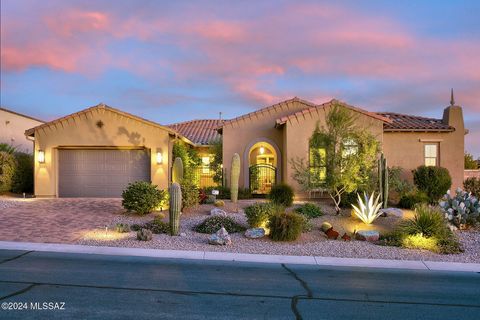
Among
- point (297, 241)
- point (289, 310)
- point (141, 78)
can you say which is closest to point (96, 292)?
point (289, 310)

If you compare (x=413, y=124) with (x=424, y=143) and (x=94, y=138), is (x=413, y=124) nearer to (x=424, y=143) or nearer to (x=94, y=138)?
(x=424, y=143)

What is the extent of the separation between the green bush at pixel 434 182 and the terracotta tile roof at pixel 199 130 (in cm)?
1234

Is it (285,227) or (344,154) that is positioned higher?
(344,154)

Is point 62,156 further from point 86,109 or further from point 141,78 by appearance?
point 141,78

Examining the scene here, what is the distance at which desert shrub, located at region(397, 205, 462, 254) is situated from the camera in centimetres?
1080

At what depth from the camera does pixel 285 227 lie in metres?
11.2

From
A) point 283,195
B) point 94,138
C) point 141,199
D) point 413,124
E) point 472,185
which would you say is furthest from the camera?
point 413,124

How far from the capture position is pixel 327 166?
15.2 metres

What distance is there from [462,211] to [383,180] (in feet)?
10.3

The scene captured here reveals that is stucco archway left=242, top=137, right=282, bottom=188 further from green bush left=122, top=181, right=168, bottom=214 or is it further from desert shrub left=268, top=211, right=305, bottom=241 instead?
desert shrub left=268, top=211, right=305, bottom=241

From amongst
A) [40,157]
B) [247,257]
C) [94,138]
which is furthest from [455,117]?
[40,157]

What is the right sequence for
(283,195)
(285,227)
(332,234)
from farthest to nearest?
(283,195) → (332,234) → (285,227)

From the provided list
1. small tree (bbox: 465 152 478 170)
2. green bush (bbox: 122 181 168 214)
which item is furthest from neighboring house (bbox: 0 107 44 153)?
small tree (bbox: 465 152 478 170)

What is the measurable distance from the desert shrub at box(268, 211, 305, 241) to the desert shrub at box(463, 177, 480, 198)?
13.9 meters
